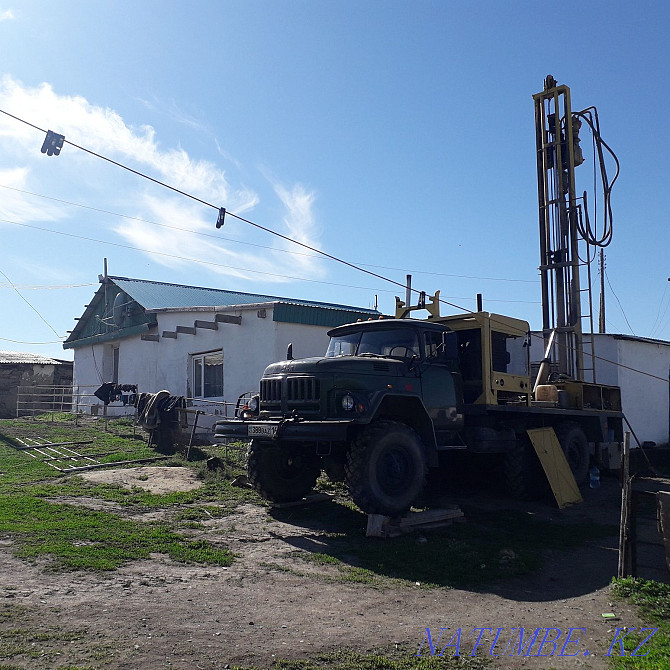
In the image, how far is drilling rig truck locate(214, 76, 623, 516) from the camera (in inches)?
332

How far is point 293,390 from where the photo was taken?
29.0 feet

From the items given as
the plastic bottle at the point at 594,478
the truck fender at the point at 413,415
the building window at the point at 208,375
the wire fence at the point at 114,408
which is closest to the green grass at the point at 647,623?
the truck fender at the point at 413,415

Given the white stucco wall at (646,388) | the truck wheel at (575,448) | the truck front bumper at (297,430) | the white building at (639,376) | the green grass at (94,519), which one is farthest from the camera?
the white stucco wall at (646,388)

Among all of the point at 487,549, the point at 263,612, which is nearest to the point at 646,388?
the point at 487,549

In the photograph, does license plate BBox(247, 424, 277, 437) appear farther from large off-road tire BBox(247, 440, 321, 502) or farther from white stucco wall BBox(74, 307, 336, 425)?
white stucco wall BBox(74, 307, 336, 425)

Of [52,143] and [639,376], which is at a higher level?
[52,143]

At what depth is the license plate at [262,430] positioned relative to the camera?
838 centimetres

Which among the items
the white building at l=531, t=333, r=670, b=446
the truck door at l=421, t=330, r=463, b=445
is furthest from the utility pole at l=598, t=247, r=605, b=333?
the truck door at l=421, t=330, r=463, b=445

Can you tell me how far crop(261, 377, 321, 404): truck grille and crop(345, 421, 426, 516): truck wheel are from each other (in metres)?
0.84

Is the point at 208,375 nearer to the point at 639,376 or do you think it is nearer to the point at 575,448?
the point at 575,448

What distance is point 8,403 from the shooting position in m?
29.2

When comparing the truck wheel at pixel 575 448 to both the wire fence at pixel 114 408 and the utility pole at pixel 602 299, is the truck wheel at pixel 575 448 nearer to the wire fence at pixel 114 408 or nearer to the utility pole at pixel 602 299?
the wire fence at pixel 114 408

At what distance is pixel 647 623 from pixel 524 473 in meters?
6.14

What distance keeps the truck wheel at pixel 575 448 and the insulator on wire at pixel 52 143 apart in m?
10.4
